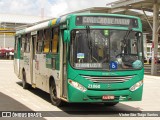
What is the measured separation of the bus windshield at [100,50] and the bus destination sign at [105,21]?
9.2 inches

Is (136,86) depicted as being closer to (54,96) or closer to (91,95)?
(91,95)

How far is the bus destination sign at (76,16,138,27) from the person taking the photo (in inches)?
388

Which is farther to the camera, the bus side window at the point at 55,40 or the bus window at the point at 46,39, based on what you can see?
the bus window at the point at 46,39

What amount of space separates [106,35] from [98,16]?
59 centimetres

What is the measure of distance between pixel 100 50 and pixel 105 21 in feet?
2.79

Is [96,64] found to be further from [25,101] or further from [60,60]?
[25,101]

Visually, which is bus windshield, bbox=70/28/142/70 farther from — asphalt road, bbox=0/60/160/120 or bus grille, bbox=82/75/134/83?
asphalt road, bbox=0/60/160/120

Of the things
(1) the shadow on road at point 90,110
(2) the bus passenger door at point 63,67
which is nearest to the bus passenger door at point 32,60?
(1) the shadow on road at point 90,110

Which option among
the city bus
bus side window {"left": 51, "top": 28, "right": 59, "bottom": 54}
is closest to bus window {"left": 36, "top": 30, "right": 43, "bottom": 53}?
bus side window {"left": 51, "top": 28, "right": 59, "bottom": 54}

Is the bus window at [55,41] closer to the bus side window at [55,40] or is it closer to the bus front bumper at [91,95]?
the bus side window at [55,40]

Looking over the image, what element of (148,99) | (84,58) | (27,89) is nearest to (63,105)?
(84,58)

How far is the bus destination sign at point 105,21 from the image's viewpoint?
9.85 metres

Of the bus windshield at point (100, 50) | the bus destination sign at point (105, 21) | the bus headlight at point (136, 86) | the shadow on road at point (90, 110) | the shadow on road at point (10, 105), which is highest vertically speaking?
the bus destination sign at point (105, 21)

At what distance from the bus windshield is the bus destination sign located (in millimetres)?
235
